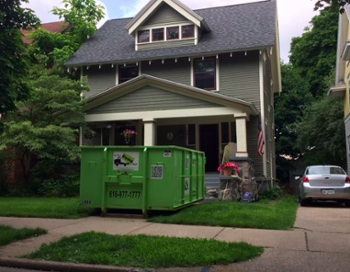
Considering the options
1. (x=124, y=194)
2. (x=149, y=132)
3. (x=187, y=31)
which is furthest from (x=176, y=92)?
(x=124, y=194)

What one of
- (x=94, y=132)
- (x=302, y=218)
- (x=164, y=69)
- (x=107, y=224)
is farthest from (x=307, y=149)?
(x=107, y=224)

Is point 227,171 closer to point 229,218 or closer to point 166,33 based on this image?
point 229,218

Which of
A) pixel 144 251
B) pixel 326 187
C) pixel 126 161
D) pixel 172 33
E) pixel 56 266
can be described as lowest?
pixel 56 266

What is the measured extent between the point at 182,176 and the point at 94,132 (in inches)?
335

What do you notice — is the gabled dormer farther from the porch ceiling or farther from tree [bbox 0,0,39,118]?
tree [bbox 0,0,39,118]

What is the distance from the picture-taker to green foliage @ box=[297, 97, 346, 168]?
21031 millimetres

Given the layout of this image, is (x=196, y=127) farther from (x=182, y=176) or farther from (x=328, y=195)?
(x=182, y=176)

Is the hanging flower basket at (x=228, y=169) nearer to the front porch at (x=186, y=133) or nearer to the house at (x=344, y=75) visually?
the front porch at (x=186, y=133)

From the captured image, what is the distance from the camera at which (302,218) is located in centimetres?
974

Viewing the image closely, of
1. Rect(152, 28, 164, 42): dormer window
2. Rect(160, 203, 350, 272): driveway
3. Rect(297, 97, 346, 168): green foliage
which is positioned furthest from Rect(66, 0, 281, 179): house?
Rect(160, 203, 350, 272): driveway

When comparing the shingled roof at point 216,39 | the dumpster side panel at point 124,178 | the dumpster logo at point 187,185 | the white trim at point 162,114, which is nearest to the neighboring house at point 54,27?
the shingled roof at point 216,39

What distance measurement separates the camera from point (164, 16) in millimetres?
18953

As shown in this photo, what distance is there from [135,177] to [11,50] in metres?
3.97

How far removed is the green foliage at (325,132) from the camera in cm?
2103
